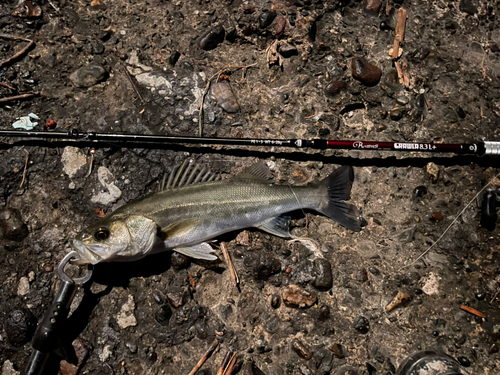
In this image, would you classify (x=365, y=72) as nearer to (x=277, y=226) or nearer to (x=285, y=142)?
(x=285, y=142)

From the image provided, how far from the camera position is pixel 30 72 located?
434 cm

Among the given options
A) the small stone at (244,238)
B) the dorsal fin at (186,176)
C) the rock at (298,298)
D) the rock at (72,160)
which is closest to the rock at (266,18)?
the dorsal fin at (186,176)

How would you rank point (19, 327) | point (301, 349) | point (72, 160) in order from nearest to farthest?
point (19, 327), point (301, 349), point (72, 160)

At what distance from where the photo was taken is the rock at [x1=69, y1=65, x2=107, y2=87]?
4.33 meters

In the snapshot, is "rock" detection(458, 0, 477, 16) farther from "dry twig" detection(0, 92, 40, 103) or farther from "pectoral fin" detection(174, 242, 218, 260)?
"dry twig" detection(0, 92, 40, 103)

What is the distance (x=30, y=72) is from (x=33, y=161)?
→ 1.13 meters

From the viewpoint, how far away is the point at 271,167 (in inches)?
167

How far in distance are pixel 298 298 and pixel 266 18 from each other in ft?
11.0

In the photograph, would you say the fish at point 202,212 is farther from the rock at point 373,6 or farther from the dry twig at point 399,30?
the rock at point 373,6

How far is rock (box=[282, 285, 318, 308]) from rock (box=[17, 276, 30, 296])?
274cm

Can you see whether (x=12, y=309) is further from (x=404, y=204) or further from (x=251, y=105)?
(x=404, y=204)

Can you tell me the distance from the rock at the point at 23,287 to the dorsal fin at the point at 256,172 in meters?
2.51

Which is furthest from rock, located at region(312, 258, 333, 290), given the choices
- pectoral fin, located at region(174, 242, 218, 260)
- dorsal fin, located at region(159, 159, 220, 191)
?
dorsal fin, located at region(159, 159, 220, 191)

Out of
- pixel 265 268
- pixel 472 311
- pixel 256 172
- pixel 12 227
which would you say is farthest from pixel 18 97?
pixel 472 311
